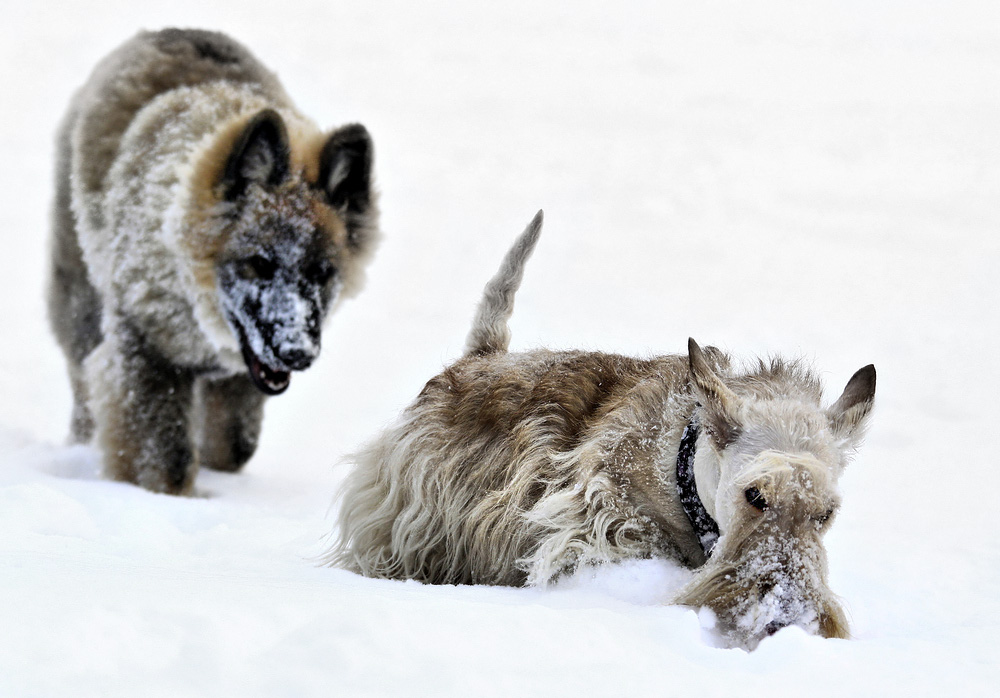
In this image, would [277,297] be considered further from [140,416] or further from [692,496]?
[692,496]

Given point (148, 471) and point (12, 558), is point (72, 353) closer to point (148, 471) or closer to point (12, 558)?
point (148, 471)

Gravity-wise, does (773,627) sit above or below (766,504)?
below

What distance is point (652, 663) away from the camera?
6.20ft

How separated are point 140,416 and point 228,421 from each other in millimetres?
708

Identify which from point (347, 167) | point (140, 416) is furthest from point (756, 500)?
point (140, 416)

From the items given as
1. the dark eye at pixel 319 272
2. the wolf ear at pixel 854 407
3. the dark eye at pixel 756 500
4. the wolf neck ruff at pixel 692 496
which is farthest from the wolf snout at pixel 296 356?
the dark eye at pixel 756 500

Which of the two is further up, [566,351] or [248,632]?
[566,351]

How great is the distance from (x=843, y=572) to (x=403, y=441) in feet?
5.38

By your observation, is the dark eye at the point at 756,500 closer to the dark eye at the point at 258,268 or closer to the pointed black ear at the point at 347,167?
the dark eye at the point at 258,268

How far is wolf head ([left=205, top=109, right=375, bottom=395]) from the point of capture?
4773 millimetres

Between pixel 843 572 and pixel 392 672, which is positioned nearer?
pixel 392 672

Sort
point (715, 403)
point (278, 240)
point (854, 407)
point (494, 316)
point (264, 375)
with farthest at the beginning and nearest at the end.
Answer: point (264, 375) → point (278, 240) → point (494, 316) → point (854, 407) → point (715, 403)

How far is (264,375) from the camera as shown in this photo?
4953 mm

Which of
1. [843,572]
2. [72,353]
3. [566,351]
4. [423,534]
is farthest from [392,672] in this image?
[72,353]
